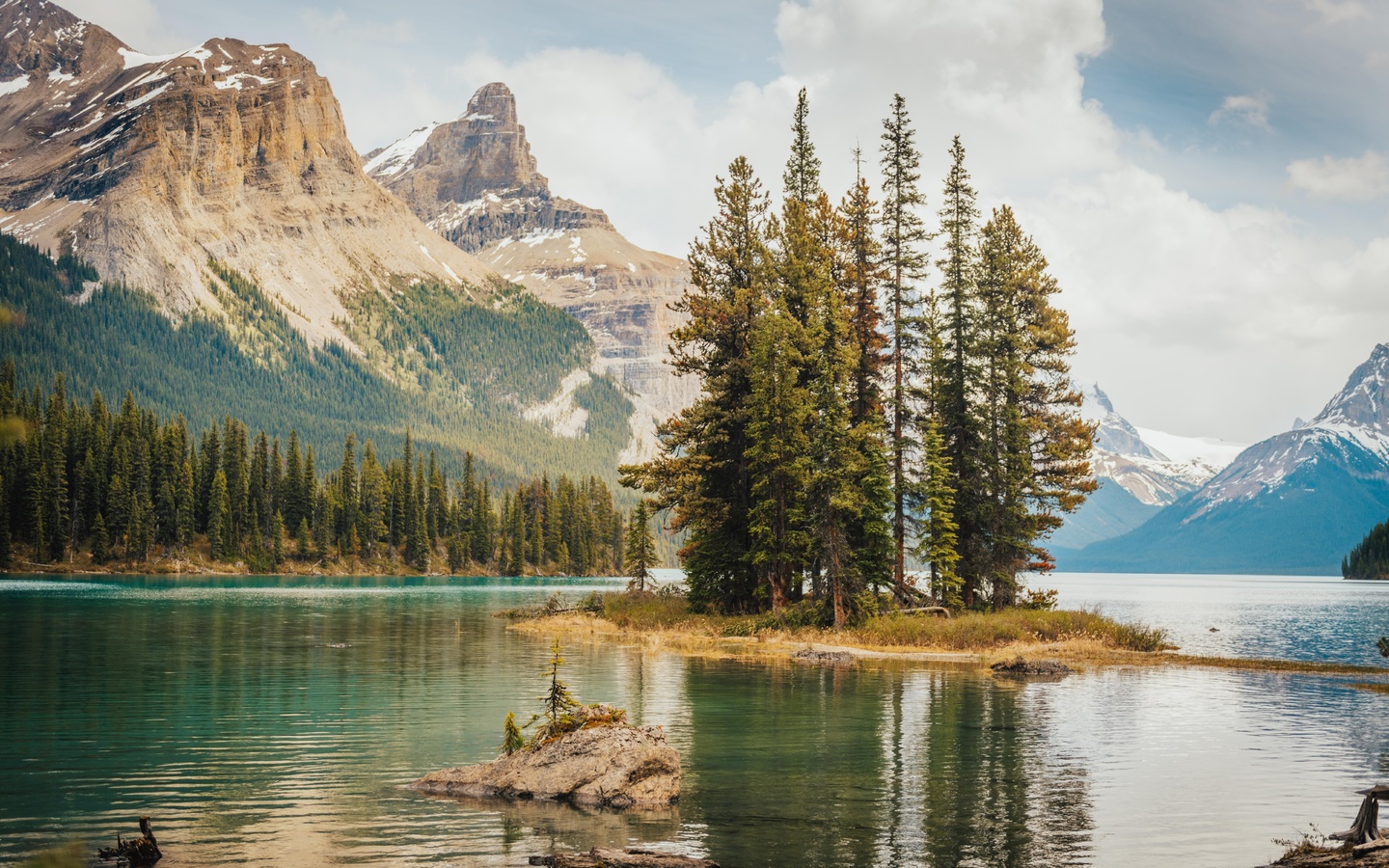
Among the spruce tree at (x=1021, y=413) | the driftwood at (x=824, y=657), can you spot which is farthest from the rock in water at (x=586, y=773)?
the spruce tree at (x=1021, y=413)

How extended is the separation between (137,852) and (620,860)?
7.42m

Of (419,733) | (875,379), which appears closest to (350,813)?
(419,733)

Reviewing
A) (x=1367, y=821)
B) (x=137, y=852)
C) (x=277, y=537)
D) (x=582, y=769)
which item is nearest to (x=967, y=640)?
(x=582, y=769)

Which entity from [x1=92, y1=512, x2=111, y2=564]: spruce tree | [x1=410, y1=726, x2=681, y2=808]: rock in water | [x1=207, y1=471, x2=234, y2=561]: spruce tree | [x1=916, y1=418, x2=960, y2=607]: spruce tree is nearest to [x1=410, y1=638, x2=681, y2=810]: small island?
[x1=410, y1=726, x2=681, y2=808]: rock in water

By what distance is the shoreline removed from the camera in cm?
5116

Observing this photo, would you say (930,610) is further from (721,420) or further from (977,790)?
(977,790)

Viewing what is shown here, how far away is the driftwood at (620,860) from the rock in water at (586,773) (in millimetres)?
4732

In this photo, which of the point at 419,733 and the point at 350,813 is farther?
the point at 419,733

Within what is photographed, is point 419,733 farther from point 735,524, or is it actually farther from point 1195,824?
point 735,524

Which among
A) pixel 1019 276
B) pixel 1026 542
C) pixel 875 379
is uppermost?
pixel 1019 276

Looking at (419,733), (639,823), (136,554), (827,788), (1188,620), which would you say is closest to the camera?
(639,823)

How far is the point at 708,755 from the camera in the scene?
92.4ft

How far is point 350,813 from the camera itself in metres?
20.9

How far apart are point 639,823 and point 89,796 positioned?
10.8 m
